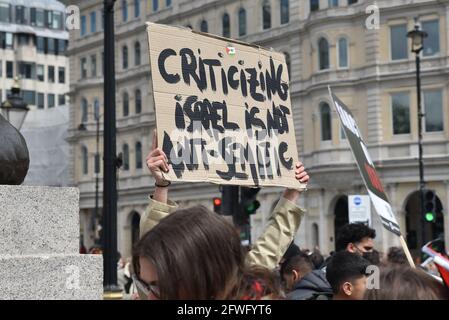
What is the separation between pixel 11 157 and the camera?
534 centimetres

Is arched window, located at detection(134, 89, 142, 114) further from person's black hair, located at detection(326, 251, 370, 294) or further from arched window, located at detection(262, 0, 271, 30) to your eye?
person's black hair, located at detection(326, 251, 370, 294)

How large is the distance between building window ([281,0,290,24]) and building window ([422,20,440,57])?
774 cm

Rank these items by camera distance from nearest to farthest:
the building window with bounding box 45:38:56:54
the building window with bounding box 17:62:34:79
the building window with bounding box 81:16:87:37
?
1. the building window with bounding box 81:16:87:37
2. the building window with bounding box 17:62:34:79
3. the building window with bounding box 45:38:56:54

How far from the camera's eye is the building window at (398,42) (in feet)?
125

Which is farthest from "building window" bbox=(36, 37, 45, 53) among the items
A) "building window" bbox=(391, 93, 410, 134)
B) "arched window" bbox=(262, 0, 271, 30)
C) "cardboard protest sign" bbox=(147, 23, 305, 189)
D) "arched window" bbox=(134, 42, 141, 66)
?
"cardboard protest sign" bbox=(147, 23, 305, 189)

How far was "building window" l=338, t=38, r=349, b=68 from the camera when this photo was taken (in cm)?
3934

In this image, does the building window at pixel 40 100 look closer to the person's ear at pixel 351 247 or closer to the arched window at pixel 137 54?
the arched window at pixel 137 54

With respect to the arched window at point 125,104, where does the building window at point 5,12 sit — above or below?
above

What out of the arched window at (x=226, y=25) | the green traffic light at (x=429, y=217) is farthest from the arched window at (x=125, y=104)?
the green traffic light at (x=429, y=217)

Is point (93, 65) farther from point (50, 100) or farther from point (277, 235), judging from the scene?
point (277, 235)

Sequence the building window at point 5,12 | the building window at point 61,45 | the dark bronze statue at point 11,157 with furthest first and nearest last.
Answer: the building window at point 61,45 < the building window at point 5,12 < the dark bronze statue at point 11,157

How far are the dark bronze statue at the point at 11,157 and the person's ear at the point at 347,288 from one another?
1.98 m

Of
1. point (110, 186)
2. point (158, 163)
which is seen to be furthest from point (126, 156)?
point (158, 163)
